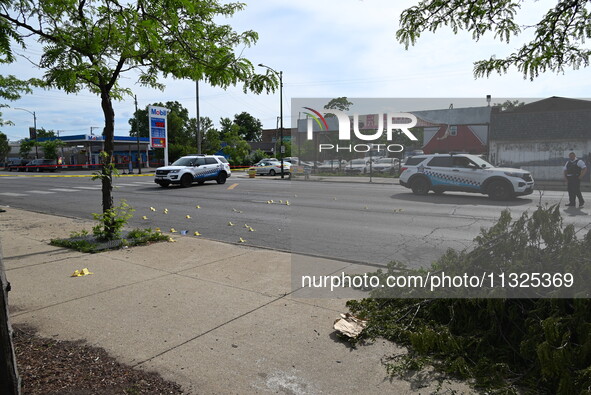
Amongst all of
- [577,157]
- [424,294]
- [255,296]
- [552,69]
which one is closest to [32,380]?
[255,296]

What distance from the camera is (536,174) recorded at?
4051 mm

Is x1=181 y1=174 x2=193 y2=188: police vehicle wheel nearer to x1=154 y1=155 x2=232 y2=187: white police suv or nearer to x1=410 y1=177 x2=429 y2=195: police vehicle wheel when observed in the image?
x1=154 y1=155 x2=232 y2=187: white police suv

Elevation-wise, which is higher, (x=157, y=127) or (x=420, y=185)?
(x=157, y=127)

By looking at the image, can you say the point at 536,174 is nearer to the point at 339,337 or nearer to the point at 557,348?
the point at 557,348

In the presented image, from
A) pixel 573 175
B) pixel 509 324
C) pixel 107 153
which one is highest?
pixel 107 153

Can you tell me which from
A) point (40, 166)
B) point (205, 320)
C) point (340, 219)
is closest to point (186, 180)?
point (340, 219)

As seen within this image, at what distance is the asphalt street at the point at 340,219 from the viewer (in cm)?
704

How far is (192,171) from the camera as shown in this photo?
23734 mm

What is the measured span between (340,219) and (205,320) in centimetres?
715

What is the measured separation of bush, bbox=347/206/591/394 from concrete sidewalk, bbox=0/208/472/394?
0.85 ft

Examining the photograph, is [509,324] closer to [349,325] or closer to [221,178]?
[349,325]

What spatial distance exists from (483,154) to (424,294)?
1580 mm

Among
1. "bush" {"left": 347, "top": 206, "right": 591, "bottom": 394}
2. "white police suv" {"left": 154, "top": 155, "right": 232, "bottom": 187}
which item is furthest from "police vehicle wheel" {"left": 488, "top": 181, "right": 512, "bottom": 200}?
"white police suv" {"left": 154, "top": 155, "right": 232, "bottom": 187}

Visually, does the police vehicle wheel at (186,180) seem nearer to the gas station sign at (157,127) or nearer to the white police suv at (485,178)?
the gas station sign at (157,127)
